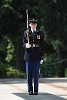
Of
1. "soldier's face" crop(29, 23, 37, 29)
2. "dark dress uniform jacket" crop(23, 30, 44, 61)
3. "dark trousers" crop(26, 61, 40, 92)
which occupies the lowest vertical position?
"dark trousers" crop(26, 61, 40, 92)

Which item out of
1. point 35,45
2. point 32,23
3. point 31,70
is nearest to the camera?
point 32,23

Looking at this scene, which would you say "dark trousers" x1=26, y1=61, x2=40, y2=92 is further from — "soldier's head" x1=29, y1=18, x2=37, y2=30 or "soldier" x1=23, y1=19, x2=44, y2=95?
"soldier's head" x1=29, y1=18, x2=37, y2=30

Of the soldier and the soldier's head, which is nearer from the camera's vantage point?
the soldier's head

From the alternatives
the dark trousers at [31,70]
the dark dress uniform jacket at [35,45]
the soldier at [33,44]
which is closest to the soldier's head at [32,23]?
the soldier at [33,44]

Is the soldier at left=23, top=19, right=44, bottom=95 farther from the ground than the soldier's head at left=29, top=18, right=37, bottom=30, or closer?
closer

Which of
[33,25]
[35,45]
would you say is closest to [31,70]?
[35,45]

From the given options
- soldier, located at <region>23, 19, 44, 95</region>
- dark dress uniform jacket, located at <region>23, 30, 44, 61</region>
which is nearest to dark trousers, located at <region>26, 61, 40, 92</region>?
soldier, located at <region>23, 19, 44, 95</region>

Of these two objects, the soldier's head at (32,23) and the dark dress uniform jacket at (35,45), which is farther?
the dark dress uniform jacket at (35,45)

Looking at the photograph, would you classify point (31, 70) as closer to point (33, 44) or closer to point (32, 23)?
point (33, 44)

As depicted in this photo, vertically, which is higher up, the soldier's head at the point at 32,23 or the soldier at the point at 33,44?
the soldier's head at the point at 32,23

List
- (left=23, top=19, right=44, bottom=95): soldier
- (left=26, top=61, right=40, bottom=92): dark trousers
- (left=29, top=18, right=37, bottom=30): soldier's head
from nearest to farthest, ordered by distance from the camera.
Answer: (left=29, top=18, right=37, bottom=30): soldier's head < (left=23, top=19, right=44, bottom=95): soldier < (left=26, top=61, right=40, bottom=92): dark trousers

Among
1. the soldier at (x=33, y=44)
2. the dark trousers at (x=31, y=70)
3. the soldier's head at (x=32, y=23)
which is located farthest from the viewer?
the dark trousers at (x=31, y=70)

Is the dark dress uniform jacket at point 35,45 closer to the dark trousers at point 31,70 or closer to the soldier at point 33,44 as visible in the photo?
the soldier at point 33,44

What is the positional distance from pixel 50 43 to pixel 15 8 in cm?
594
